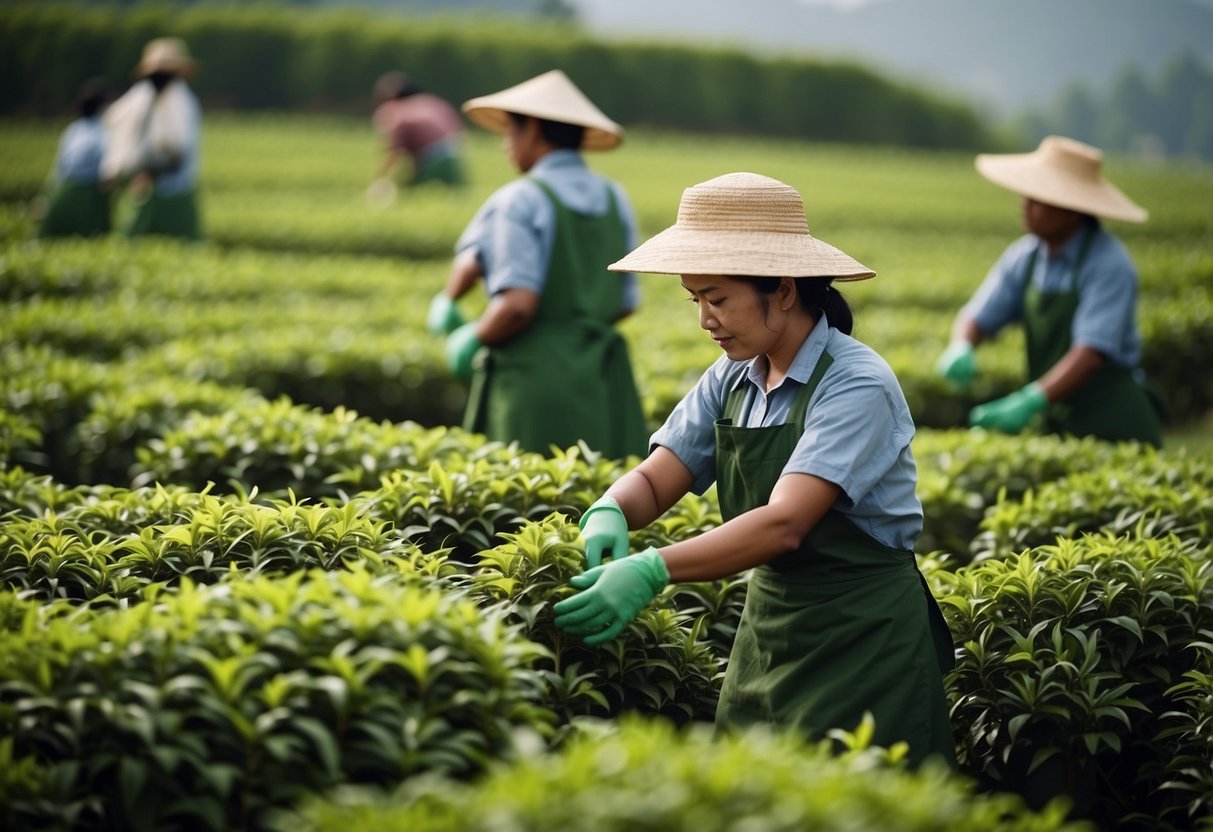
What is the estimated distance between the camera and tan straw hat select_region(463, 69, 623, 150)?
4.58 metres

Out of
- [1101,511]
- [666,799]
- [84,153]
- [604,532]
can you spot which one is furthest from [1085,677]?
[84,153]

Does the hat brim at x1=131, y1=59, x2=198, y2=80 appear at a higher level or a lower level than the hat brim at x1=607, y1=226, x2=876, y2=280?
higher

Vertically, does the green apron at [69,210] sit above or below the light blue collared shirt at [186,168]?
below

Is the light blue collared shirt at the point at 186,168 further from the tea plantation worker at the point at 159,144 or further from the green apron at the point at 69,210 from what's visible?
the green apron at the point at 69,210

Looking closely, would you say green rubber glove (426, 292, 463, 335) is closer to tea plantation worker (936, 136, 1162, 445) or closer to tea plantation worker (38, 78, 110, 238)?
tea plantation worker (936, 136, 1162, 445)

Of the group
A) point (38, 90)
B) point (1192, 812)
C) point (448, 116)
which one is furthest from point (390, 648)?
point (38, 90)

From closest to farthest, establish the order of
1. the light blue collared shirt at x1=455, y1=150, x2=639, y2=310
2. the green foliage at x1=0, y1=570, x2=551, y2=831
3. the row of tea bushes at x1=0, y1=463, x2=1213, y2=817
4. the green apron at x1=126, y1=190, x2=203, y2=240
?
1. the green foliage at x1=0, y1=570, x2=551, y2=831
2. the row of tea bushes at x1=0, y1=463, x2=1213, y2=817
3. the light blue collared shirt at x1=455, y1=150, x2=639, y2=310
4. the green apron at x1=126, y1=190, x2=203, y2=240

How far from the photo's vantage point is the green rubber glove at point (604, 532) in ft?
9.05

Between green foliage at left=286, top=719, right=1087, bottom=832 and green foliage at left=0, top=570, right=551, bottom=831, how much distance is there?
0.24 m

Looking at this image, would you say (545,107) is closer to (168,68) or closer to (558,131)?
(558,131)

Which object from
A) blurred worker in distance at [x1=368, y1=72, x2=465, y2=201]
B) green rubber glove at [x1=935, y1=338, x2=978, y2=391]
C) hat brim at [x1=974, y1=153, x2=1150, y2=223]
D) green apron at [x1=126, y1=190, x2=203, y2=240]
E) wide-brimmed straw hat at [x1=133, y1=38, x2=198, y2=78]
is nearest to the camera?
hat brim at [x1=974, y1=153, x2=1150, y2=223]

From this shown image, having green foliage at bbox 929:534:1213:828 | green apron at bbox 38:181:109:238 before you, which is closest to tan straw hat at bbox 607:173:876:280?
green foliage at bbox 929:534:1213:828

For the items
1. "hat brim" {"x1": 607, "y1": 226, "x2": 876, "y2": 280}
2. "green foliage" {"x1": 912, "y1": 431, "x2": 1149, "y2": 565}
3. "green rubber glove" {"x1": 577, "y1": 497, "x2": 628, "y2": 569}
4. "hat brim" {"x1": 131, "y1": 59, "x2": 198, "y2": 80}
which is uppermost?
"hat brim" {"x1": 131, "y1": 59, "x2": 198, "y2": 80}

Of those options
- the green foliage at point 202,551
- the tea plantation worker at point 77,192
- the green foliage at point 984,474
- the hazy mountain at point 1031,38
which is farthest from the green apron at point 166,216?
the hazy mountain at point 1031,38
